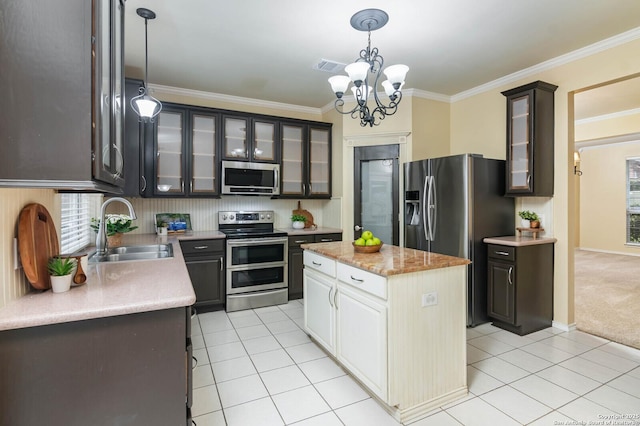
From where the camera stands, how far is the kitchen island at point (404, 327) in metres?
2.02

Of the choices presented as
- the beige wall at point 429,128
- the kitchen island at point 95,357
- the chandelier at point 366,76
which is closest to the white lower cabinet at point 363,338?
the kitchen island at point 95,357

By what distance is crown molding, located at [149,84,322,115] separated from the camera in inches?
166

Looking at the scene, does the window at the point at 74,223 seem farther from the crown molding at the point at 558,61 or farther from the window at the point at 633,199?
the window at the point at 633,199

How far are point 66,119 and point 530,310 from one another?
12.7 ft

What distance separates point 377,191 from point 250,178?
1.70 m

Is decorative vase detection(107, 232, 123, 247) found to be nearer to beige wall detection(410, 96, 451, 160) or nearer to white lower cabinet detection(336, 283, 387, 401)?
white lower cabinet detection(336, 283, 387, 401)

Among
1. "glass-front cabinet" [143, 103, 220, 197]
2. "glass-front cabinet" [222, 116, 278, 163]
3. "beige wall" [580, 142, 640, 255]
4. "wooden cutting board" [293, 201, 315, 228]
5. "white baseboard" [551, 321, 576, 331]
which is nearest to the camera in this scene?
"white baseboard" [551, 321, 576, 331]

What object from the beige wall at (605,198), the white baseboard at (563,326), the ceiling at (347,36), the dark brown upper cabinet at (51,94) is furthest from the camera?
the beige wall at (605,198)

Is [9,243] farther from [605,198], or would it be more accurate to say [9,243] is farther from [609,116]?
[605,198]

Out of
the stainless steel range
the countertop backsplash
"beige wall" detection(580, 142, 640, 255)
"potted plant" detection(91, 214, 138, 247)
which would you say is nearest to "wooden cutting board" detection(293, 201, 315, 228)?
the countertop backsplash

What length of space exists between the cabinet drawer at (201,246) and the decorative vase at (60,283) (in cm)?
227

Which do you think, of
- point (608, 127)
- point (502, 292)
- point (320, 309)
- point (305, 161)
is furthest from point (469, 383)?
point (608, 127)

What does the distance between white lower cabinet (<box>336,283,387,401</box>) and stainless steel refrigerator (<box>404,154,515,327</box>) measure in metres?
1.70

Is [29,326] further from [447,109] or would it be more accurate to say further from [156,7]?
[447,109]
